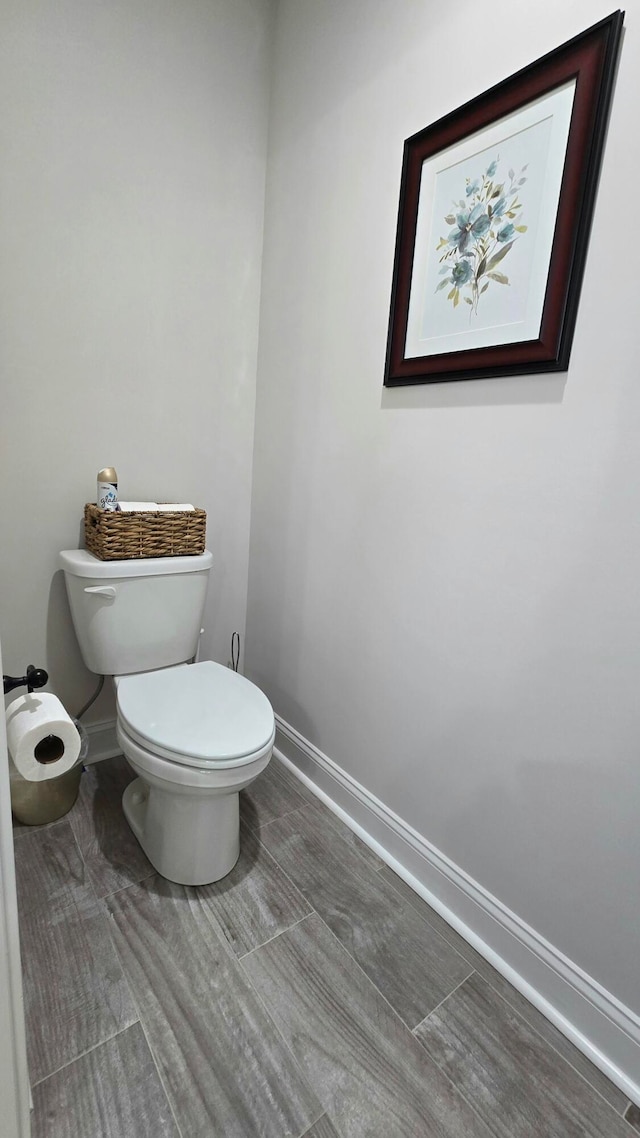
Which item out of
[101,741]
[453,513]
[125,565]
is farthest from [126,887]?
[453,513]

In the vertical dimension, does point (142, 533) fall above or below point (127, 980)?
above

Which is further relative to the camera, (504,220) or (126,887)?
(126,887)

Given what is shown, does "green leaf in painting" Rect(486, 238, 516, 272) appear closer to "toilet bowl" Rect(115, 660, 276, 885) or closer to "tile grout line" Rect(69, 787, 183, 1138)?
"toilet bowl" Rect(115, 660, 276, 885)

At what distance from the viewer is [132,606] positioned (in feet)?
4.71

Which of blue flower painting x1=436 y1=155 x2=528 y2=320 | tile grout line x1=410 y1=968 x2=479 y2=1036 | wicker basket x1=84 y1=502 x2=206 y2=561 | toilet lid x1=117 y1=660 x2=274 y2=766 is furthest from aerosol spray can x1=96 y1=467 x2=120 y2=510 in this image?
tile grout line x1=410 y1=968 x2=479 y2=1036

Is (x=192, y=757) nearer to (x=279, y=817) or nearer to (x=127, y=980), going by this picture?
(x=127, y=980)

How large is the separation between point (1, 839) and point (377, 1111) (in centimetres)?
86

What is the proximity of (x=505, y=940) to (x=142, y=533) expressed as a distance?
133 cm

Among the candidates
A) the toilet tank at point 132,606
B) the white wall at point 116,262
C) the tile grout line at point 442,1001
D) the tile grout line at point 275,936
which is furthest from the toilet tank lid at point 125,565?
the tile grout line at point 442,1001

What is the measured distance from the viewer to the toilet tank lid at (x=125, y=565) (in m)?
1.37

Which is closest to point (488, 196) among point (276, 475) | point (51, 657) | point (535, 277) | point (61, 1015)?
point (535, 277)

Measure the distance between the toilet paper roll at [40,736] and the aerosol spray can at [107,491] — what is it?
64cm

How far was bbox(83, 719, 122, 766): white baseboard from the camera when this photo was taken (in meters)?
1.70

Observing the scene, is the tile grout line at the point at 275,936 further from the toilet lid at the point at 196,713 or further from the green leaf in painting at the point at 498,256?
the green leaf in painting at the point at 498,256
